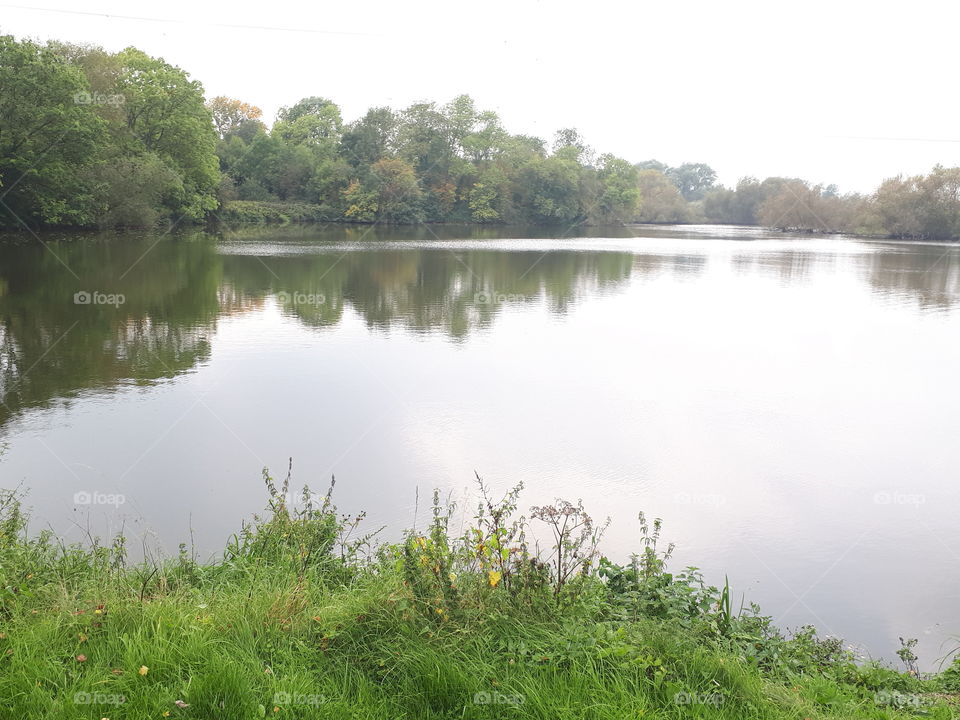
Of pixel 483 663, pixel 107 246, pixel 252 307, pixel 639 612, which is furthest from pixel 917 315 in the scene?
pixel 107 246

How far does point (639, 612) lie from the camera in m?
4.24

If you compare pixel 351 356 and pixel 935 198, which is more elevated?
pixel 935 198

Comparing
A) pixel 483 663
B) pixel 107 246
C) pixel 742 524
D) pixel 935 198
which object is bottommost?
pixel 742 524

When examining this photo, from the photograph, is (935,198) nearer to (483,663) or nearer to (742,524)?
→ (742,524)

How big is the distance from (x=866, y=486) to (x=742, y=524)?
1861mm

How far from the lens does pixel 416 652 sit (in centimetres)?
342

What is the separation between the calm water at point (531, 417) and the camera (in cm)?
611
